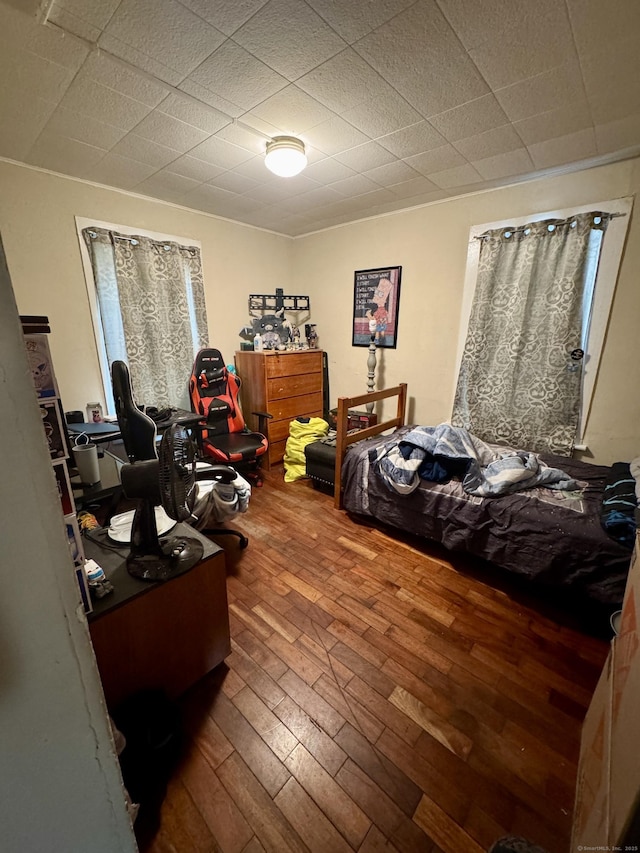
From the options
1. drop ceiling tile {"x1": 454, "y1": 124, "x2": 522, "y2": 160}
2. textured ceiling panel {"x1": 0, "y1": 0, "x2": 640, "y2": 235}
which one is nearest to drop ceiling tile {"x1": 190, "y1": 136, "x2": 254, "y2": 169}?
textured ceiling panel {"x1": 0, "y1": 0, "x2": 640, "y2": 235}

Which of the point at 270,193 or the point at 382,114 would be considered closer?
the point at 382,114

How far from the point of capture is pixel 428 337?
3068 mm

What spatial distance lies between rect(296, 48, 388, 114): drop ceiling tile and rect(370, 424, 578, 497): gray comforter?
184 centimetres

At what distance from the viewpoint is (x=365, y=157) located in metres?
2.13

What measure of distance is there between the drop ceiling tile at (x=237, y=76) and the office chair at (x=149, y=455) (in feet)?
4.46

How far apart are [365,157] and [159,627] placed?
2.79m

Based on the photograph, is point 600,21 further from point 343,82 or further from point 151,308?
point 151,308

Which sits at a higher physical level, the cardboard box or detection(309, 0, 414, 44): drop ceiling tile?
detection(309, 0, 414, 44): drop ceiling tile

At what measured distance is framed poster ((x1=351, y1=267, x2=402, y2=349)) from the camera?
10.5ft

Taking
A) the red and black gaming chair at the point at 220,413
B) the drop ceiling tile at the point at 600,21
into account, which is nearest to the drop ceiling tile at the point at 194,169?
the red and black gaming chair at the point at 220,413

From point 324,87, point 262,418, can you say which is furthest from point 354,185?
point 262,418

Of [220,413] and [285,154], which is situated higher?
[285,154]

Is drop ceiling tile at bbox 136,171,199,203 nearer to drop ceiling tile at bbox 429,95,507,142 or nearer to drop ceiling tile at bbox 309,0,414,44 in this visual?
drop ceiling tile at bbox 309,0,414,44

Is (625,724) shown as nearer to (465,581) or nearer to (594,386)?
(465,581)
